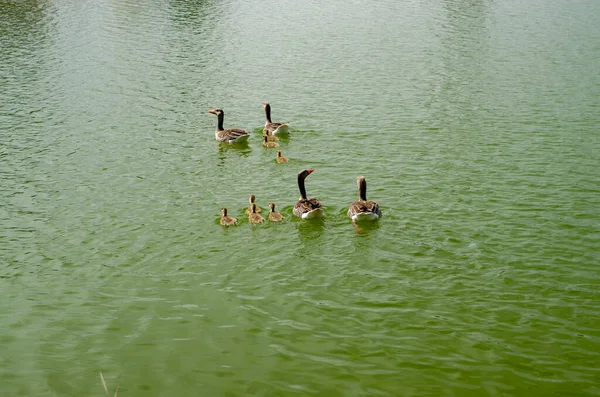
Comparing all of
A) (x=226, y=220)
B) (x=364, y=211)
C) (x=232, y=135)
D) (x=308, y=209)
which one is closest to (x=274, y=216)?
(x=308, y=209)

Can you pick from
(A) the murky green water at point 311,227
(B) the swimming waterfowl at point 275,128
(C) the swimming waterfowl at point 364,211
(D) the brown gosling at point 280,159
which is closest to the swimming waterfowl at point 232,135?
(A) the murky green water at point 311,227

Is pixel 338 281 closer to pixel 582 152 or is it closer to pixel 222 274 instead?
pixel 222 274

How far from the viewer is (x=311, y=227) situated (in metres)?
16.2

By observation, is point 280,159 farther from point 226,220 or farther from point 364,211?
point 364,211

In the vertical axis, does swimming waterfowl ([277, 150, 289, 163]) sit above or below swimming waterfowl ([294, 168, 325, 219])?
above

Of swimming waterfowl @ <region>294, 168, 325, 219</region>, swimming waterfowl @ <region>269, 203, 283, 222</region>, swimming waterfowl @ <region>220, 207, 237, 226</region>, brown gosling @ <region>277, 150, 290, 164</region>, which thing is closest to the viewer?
swimming waterfowl @ <region>294, 168, 325, 219</region>

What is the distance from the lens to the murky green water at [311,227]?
1132 centimetres

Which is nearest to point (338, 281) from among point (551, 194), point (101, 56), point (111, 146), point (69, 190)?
point (551, 194)

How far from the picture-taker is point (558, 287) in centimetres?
1318

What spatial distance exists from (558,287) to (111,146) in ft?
49.1

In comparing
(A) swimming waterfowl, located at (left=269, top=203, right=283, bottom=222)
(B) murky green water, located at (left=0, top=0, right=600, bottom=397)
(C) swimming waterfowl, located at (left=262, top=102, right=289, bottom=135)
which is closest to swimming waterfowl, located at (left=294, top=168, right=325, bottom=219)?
(B) murky green water, located at (left=0, top=0, right=600, bottom=397)

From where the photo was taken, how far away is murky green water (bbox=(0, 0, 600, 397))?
37.1 feet

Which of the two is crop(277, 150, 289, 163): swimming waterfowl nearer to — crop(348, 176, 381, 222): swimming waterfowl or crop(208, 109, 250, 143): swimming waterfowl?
crop(208, 109, 250, 143): swimming waterfowl

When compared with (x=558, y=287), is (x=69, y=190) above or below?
above
